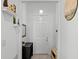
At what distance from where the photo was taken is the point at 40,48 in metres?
7.38

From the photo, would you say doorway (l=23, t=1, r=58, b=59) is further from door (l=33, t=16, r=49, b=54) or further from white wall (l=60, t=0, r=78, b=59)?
white wall (l=60, t=0, r=78, b=59)

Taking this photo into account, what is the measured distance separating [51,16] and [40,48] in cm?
179

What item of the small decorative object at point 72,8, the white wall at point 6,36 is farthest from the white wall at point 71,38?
the white wall at point 6,36

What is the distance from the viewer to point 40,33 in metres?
7.43

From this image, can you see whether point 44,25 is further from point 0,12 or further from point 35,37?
point 0,12

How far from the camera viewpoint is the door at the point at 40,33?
738 cm

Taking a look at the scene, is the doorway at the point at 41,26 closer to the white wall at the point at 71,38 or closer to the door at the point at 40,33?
the door at the point at 40,33

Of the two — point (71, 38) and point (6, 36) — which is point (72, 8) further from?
point (6, 36)

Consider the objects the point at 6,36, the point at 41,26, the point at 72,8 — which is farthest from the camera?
the point at 41,26

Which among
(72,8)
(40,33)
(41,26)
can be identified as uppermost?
(72,8)

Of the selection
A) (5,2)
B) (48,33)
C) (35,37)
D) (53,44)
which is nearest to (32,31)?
(35,37)

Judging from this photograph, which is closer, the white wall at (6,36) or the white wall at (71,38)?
the white wall at (71,38)

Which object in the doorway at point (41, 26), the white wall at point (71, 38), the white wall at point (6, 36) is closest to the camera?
the white wall at point (71, 38)


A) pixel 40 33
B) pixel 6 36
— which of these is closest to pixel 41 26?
pixel 40 33
